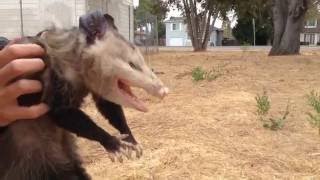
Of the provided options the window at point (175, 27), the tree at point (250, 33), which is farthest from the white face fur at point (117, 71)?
the window at point (175, 27)

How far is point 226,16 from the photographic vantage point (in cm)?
3519

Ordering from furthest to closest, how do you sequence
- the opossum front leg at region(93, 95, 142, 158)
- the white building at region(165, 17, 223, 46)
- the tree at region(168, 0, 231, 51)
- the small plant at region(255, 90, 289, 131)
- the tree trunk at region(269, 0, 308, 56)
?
the white building at region(165, 17, 223, 46) → the tree at region(168, 0, 231, 51) → the tree trunk at region(269, 0, 308, 56) → the small plant at region(255, 90, 289, 131) → the opossum front leg at region(93, 95, 142, 158)

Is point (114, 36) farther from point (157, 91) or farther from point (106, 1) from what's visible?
point (106, 1)

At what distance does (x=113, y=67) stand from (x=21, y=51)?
1.01 ft

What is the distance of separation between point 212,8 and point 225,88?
25269mm

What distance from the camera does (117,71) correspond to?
186cm

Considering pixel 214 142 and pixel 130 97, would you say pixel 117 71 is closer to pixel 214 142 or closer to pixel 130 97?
pixel 130 97

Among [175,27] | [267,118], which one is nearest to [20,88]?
[267,118]

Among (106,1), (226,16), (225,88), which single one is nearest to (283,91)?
(225,88)

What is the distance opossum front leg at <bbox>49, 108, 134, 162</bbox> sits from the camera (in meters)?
1.86

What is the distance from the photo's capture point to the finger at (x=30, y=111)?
1827mm

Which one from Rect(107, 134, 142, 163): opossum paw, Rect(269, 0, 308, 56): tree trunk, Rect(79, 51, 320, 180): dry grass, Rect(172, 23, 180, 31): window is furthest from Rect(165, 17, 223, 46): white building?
Rect(107, 134, 142, 163): opossum paw

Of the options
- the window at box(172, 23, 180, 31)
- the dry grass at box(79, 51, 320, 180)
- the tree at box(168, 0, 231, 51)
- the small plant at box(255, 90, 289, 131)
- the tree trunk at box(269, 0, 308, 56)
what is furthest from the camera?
the window at box(172, 23, 180, 31)

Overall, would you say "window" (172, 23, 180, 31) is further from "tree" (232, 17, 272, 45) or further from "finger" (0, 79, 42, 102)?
"finger" (0, 79, 42, 102)
